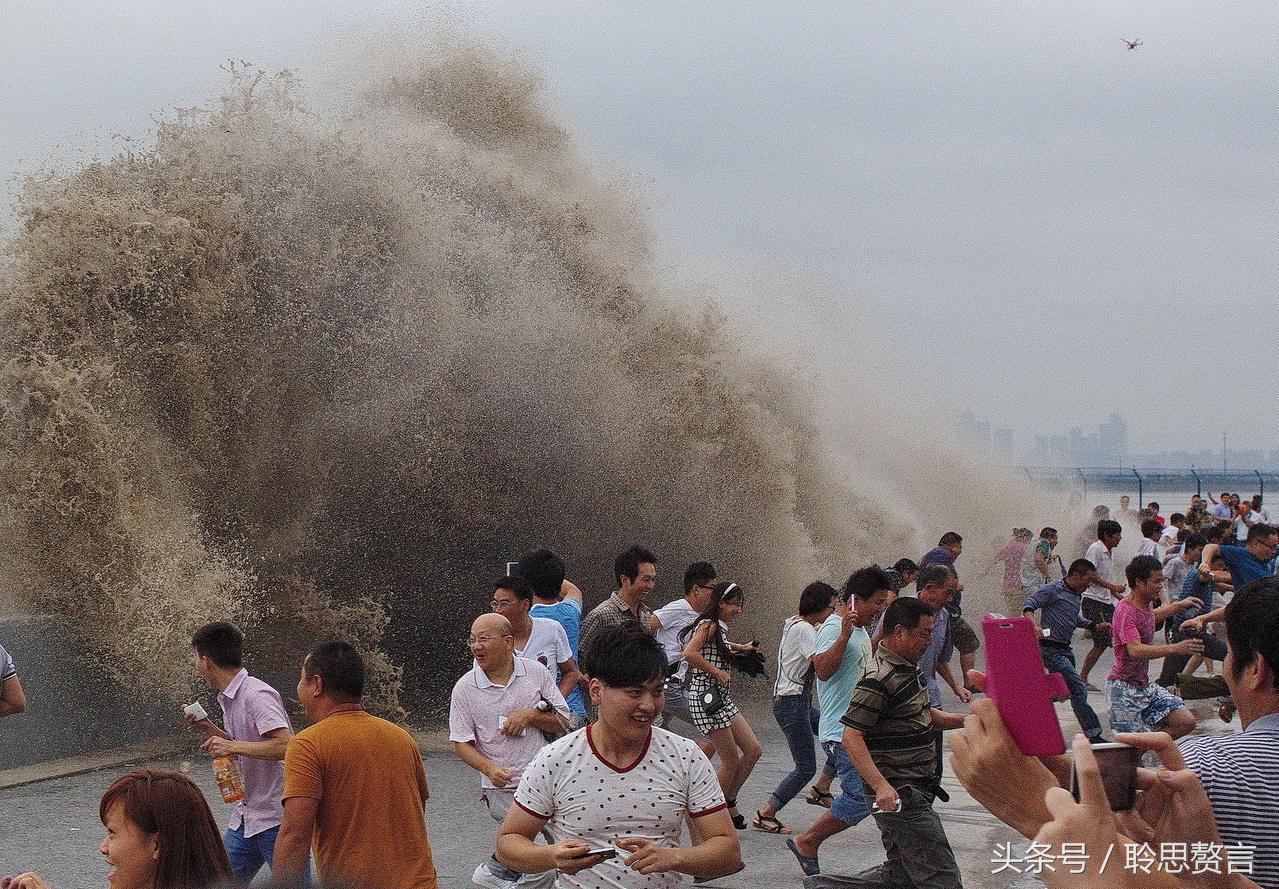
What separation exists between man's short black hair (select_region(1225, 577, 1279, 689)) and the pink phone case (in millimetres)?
1118

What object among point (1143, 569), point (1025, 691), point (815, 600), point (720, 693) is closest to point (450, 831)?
point (720, 693)

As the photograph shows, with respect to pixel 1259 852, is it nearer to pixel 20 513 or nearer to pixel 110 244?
pixel 20 513

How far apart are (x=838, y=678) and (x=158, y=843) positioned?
199 inches

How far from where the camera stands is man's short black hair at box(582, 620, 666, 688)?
3760 millimetres

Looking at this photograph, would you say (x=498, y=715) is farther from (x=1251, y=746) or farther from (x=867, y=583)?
(x=1251, y=746)

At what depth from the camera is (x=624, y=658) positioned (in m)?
3.79

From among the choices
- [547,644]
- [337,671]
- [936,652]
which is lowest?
[936,652]

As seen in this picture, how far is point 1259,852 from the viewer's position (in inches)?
109

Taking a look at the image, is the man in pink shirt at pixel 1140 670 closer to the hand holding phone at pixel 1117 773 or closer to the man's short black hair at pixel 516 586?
the man's short black hair at pixel 516 586

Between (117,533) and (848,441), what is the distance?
18819 mm

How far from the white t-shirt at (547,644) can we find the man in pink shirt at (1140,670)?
3.71 metres

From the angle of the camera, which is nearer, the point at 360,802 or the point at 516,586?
the point at 360,802

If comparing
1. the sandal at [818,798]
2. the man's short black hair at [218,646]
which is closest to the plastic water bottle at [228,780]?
the man's short black hair at [218,646]

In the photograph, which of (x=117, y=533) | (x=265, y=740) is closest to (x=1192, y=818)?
(x=265, y=740)
